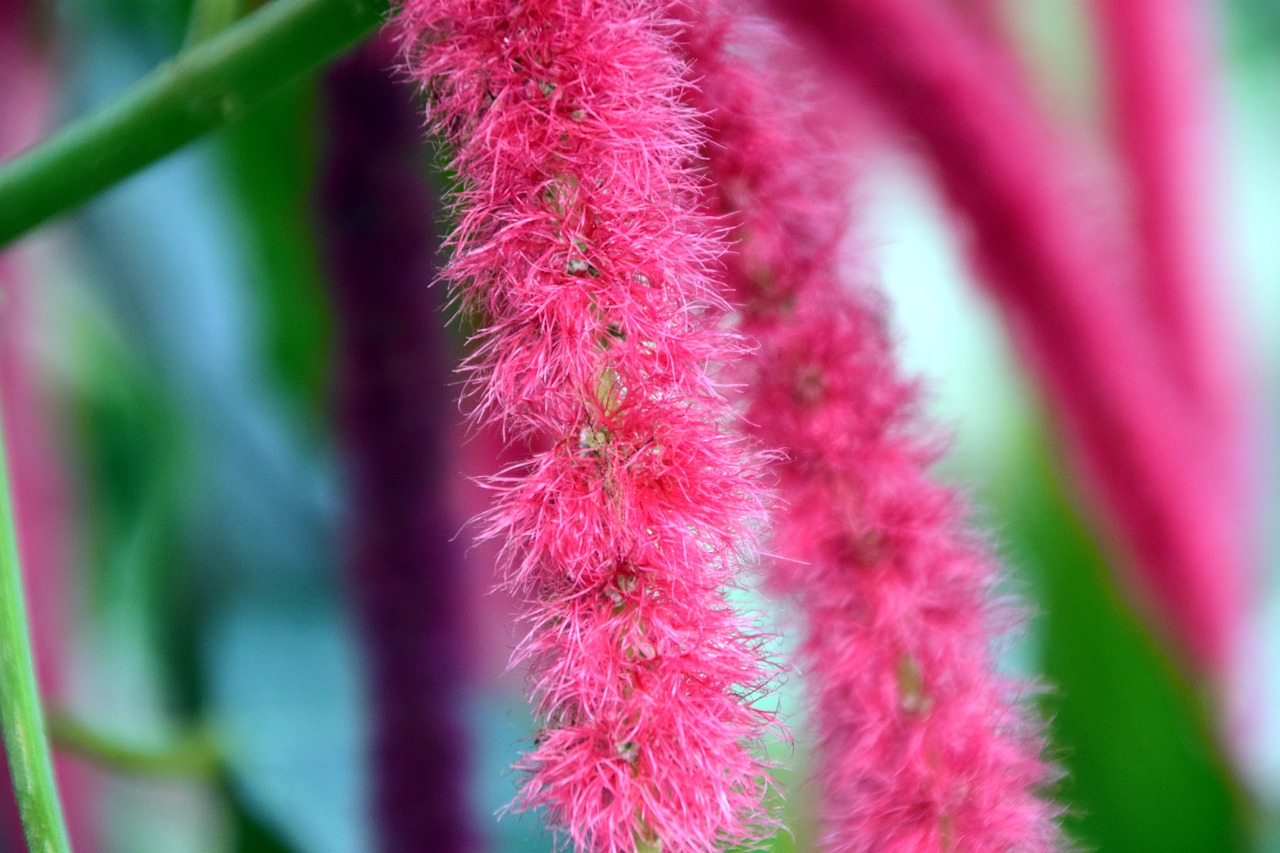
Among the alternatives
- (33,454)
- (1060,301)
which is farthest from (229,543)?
(1060,301)

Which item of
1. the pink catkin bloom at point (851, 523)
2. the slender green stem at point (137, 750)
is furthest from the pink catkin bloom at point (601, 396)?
the slender green stem at point (137, 750)

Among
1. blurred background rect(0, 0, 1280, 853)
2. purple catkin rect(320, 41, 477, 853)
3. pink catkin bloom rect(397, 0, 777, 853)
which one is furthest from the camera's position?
blurred background rect(0, 0, 1280, 853)

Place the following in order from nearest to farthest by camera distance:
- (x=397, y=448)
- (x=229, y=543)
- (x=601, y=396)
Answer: (x=601, y=396) < (x=397, y=448) < (x=229, y=543)

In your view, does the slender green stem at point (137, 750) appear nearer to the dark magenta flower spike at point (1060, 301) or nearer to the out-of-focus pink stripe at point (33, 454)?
the out-of-focus pink stripe at point (33, 454)

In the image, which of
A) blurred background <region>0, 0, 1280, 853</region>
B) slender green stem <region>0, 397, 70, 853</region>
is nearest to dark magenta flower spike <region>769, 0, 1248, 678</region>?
blurred background <region>0, 0, 1280, 853</region>

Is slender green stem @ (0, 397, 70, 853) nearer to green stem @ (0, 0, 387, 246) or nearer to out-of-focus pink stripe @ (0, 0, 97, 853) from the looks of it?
green stem @ (0, 0, 387, 246)

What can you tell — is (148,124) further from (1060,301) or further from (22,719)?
(1060,301)
